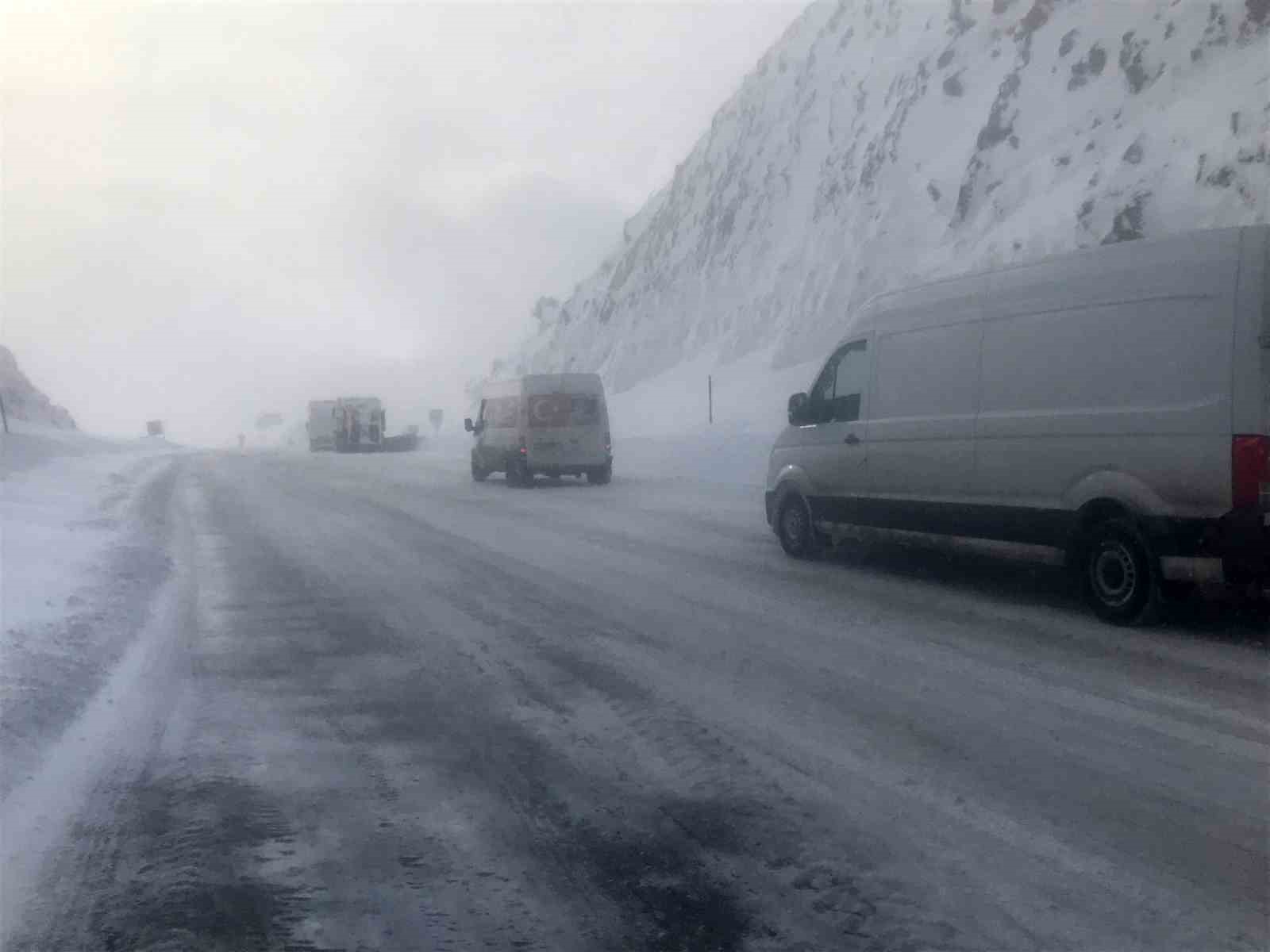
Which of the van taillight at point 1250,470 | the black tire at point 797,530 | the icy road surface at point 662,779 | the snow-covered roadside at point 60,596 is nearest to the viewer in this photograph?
the icy road surface at point 662,779

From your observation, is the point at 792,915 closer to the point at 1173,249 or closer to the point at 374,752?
the point at 374,752

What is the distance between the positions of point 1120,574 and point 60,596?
801 cm

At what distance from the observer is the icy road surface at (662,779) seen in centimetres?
360

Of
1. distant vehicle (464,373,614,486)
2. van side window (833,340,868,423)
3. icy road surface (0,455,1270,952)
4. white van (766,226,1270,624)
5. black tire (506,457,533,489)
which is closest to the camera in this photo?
icy road surface (0,455,1270,952)

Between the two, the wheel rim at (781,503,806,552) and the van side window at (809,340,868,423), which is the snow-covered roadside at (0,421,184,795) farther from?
the van side window at (809,340,868,423)

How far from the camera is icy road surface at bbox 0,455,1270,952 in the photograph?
360 centimetres

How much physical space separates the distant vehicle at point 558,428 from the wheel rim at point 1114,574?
14.9 metres

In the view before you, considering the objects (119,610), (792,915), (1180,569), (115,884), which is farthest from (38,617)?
(1180,569)

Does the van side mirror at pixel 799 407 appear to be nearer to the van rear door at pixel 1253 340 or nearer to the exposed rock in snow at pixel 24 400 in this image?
the van rear door at pixel 1253 340

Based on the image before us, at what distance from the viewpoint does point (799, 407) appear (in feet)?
36.4

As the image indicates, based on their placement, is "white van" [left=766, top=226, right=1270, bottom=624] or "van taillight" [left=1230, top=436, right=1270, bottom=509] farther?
"white van" [left=766, top=226, right=1270, bottom=624]

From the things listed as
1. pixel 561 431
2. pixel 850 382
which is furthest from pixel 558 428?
pixel 850 382

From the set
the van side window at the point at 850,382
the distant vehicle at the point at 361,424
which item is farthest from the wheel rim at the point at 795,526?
the distant vehicle at the point at 361,424

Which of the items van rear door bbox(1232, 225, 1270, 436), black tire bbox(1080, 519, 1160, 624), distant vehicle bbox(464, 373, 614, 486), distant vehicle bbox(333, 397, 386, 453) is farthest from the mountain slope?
van rear door bbox(1232, 225, 1270, 436)
